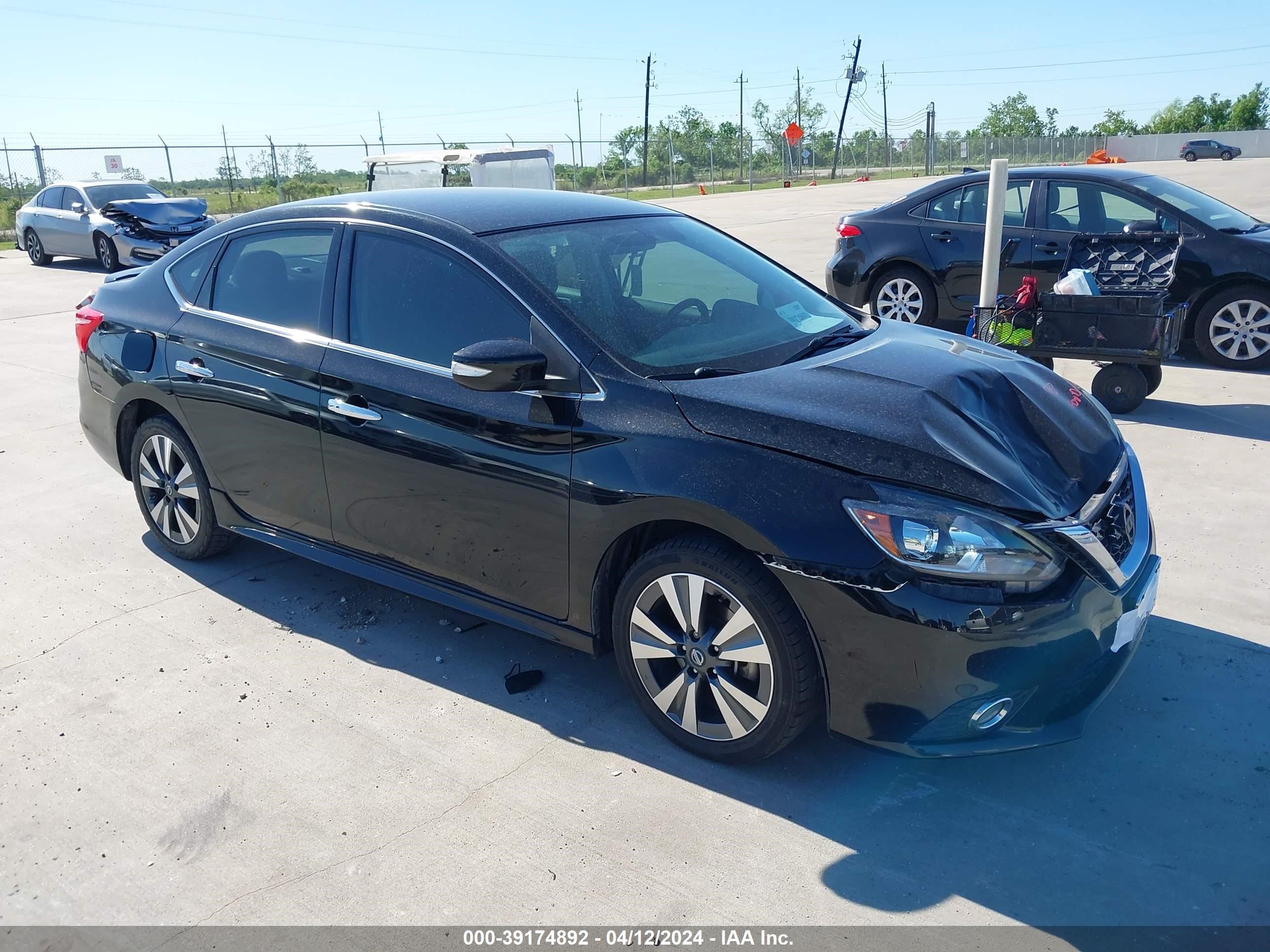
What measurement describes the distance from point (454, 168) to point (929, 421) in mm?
16890

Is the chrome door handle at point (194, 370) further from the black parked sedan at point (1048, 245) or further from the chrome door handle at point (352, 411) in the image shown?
the black parked sedan at point (1048, 245)

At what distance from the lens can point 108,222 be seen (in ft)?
60.8

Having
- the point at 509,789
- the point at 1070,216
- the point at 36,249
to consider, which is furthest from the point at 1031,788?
the point at 36,249

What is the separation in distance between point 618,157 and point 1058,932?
241 ft

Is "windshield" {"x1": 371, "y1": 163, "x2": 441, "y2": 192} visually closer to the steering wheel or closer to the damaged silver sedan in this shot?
the damaged silver sedan

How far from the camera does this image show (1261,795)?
3176mm

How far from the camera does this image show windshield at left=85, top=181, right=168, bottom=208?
1925 cm

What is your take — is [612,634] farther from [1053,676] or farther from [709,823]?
[1053,676]

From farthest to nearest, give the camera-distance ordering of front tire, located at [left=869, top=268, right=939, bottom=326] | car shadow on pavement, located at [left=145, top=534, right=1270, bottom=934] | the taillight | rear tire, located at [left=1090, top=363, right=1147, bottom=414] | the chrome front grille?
front tire, located at [left=869, top=268, right=939, bottom=326]
rear tire, located at [left=1090, top=363, right=1147, bottom=414]
the taillight
the chrome front grille
car shadow on pavement, located at [left=145, top=534, right=1270, bottom=934]

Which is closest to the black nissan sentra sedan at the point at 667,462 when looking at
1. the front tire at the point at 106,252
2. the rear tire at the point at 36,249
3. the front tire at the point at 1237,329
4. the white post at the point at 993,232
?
the white post at the point at 993,232

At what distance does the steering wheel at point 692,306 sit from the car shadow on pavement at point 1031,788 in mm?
1404

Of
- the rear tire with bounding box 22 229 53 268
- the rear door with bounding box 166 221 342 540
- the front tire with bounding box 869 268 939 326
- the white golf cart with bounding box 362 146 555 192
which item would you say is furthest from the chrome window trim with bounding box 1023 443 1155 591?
the rear tire with bounding box 22 229 53 268

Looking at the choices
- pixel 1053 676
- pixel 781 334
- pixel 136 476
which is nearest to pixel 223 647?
pixel 136 476

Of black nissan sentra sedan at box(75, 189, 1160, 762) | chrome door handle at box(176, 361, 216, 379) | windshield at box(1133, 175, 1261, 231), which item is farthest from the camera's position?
windshield at box(1133, 175, 1261, 231)
